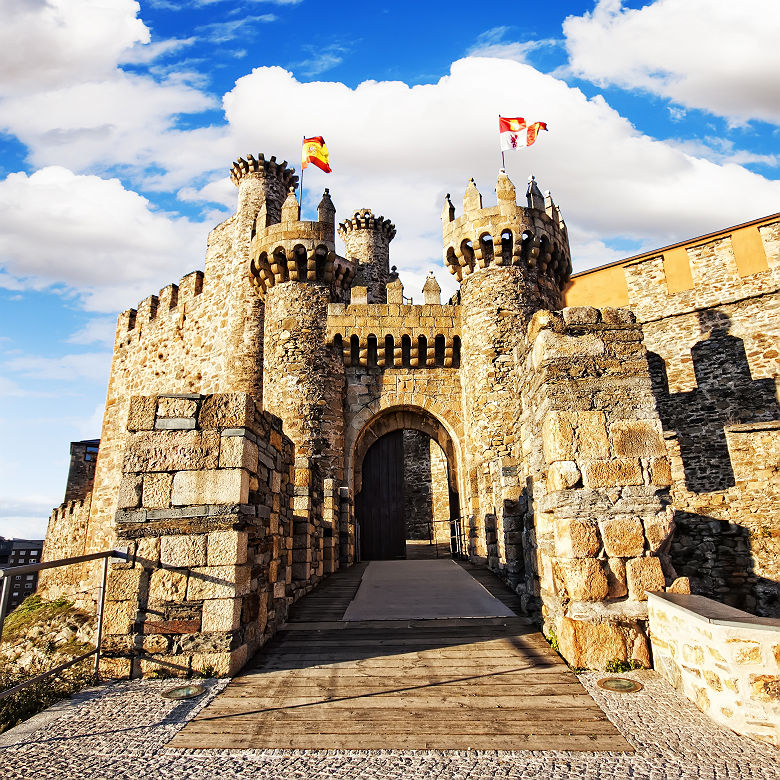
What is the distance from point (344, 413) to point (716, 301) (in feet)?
41.8

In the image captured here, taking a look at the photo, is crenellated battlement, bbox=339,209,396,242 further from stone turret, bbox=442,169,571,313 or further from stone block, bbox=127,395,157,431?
stone block, bbox=127,395,157,431

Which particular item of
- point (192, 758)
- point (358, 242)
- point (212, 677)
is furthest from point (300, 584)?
point (358, 242)

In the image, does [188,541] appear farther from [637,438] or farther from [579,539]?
[637,438]

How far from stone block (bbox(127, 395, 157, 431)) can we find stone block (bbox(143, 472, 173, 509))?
1.41ft

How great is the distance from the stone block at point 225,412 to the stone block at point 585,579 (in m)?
2.91

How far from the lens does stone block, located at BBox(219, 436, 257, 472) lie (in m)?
4.38

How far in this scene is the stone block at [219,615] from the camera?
13.4 ft

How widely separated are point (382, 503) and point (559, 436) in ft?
32.6

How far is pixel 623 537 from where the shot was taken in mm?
4121

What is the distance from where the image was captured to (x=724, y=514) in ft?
33.7

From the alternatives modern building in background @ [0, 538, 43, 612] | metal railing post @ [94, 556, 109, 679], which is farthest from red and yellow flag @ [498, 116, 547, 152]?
modern building in background @ [0, 538, 43, 612]

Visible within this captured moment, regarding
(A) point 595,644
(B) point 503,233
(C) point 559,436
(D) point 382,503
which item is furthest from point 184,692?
(B) point 503,233

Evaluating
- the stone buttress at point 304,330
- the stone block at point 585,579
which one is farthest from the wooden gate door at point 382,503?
the stone block at point 585,579

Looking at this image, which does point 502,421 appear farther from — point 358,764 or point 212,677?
point 358,764
